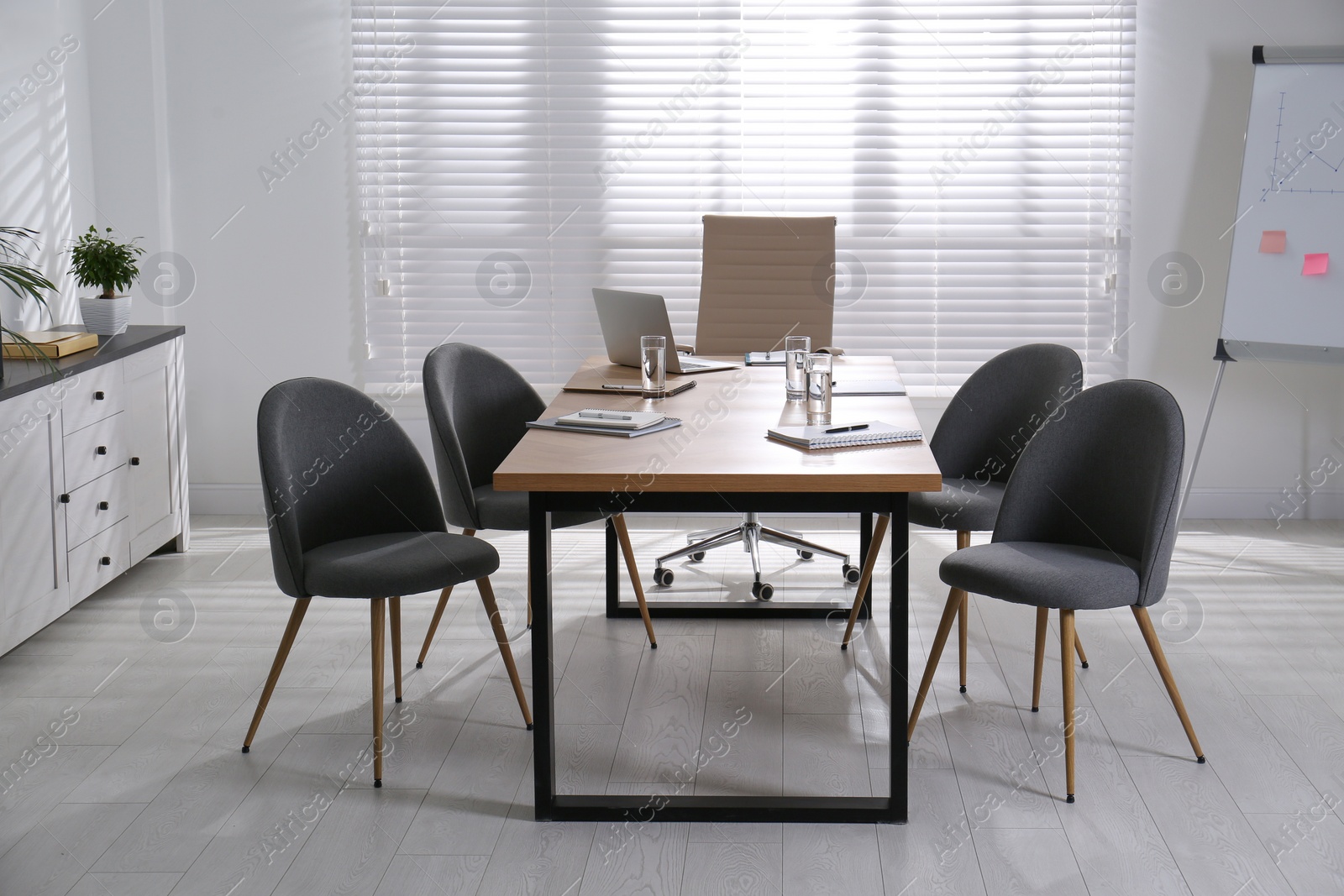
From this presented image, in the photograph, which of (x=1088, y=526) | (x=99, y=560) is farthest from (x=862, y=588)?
(x=99, y=560)

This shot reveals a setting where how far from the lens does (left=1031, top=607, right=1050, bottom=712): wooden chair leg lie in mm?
2916

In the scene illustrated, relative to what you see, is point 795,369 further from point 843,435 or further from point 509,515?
point 509,515

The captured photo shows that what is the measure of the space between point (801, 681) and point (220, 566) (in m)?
2.33

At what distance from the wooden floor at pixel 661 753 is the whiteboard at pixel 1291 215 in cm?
96

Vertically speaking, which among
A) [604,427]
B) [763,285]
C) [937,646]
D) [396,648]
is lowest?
[396,648]

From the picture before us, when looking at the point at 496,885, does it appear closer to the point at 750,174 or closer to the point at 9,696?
the point at 9,696

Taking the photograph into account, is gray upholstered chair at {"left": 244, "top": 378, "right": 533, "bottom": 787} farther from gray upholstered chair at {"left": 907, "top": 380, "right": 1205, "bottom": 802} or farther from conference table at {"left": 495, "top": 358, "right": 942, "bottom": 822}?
gray upholstered chair at {"left": 907, "top": 380, "right": 1205, "bottom": 802}

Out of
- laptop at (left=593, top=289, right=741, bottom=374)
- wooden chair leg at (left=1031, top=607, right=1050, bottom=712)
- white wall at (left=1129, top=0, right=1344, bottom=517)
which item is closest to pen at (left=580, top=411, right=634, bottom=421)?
laptop at (left=593, top=289, right=741, bottom=374)

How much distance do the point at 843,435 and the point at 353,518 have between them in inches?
49.3

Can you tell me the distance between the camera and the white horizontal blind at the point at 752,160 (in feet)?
16.5

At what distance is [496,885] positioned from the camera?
235 cm

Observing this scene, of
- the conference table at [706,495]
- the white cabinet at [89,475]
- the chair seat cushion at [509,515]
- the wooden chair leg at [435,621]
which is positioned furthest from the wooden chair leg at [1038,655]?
the white cabinet at [89,475]

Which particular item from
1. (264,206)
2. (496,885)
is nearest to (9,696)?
(496,885)

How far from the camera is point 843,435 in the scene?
2762 mm
